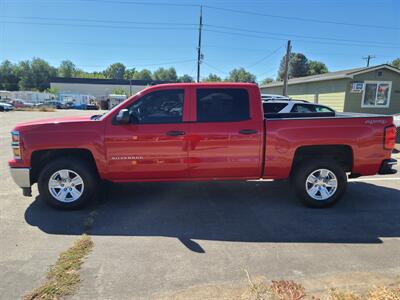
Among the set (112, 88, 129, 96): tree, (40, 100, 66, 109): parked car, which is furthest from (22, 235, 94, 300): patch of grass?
(112, 88, 129, 96): tree

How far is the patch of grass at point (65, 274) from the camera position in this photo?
2719 millimetres

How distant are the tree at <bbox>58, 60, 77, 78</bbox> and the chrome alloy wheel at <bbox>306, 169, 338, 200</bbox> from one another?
133 metres

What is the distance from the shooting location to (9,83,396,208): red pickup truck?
4449mm

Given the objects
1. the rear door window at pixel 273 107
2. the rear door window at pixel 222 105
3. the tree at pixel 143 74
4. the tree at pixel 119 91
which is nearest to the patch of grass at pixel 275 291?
the rear door window at pixel 222 105

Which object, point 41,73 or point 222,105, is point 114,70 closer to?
point 41,73

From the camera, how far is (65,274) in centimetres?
303

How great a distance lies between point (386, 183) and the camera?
6.41 metres

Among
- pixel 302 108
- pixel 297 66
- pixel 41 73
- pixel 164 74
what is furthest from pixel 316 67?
pixel 41 73

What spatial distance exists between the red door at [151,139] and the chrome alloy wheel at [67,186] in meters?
0.54

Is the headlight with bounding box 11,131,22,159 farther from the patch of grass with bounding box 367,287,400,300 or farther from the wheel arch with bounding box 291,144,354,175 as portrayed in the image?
the patch of grass with bounding box 367,287,400,300

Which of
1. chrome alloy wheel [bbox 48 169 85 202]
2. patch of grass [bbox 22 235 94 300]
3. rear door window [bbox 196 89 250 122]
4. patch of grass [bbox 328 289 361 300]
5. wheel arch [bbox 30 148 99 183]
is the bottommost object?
patch of grass [bbox 22 235 94 300]

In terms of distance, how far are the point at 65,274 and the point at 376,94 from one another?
65.6 ft

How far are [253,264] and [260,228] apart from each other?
3.10ft

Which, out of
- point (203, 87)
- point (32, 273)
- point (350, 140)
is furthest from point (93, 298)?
point (350, 140)
